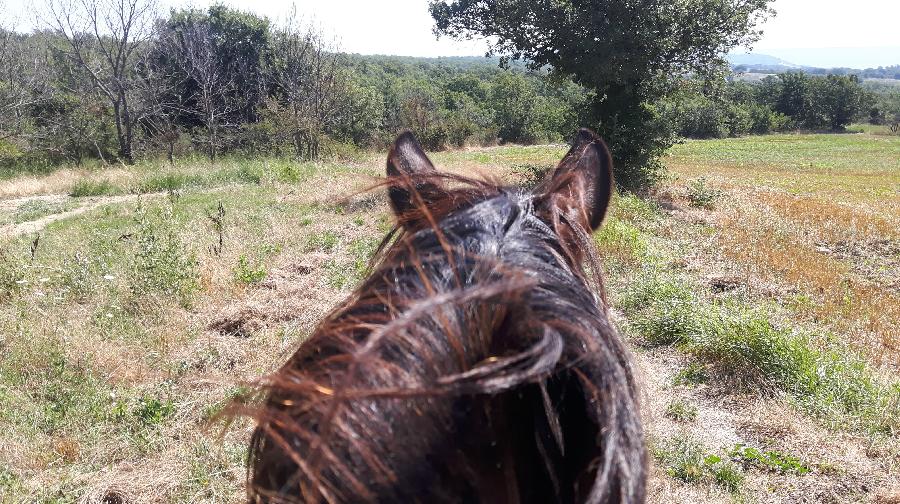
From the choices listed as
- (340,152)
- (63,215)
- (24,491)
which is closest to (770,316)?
(24,491)

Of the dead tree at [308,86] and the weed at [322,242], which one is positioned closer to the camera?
the weed at [322,242]

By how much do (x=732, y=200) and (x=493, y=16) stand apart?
27.5 feet

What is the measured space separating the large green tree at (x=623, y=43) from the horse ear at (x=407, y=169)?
12.6 m

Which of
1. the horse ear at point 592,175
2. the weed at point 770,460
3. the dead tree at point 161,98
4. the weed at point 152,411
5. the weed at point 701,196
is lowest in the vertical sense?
the weed at point 770,460

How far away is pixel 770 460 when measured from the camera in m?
3.70

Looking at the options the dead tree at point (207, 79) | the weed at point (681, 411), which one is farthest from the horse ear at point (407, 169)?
the dead tree at point (207, 79)

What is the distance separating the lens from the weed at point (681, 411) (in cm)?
→ 420

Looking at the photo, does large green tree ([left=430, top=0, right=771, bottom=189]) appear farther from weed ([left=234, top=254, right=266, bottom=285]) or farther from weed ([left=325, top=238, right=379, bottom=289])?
weed ([left=234, top=254, right=266, bottom=285])

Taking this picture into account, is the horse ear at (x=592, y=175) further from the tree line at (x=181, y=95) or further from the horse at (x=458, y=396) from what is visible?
the tree line at (x=181, y=95)

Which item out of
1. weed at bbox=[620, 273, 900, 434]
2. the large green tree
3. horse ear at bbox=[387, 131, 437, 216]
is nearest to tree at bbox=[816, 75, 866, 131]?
the large green tree

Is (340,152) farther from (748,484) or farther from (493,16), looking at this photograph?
(748,484)

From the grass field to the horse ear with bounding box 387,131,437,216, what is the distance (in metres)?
0.13

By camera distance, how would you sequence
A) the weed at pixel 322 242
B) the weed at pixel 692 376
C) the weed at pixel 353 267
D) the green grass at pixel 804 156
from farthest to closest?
the green grass at pixel 804 156 → the weed at pixel 322 242 → the weed at pixel 353 267 → the weed at pixel 692 376

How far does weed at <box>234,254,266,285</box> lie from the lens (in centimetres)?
688
